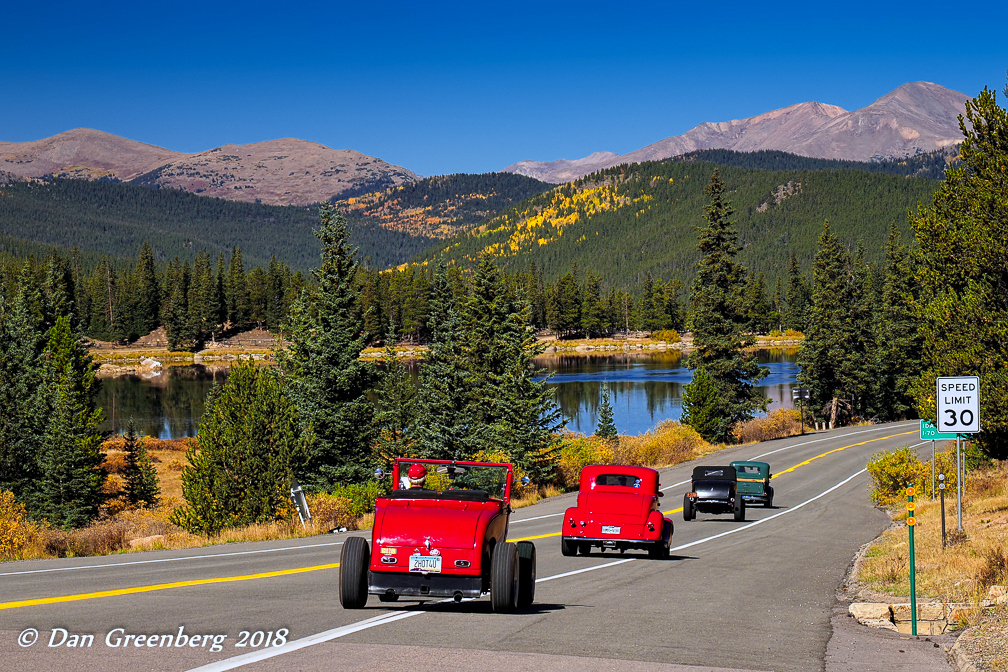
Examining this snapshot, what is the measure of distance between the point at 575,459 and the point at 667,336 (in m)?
136

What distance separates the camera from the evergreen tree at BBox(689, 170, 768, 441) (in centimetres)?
5653

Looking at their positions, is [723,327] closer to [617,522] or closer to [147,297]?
[617,522]

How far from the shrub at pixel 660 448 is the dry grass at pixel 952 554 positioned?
22.1 meters

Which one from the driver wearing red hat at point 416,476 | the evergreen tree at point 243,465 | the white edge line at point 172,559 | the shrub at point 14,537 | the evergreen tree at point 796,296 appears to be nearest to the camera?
the driver wearing red hat at point 416,476

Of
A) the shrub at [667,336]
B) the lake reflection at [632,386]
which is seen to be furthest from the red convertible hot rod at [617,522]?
the shrub at [667,336]

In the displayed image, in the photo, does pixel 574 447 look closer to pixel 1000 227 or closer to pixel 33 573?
pixel 1000 227

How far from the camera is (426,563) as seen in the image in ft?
29.9

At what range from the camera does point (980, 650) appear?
28.4ft

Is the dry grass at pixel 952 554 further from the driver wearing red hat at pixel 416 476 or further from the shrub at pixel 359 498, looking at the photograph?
the shrub at pixel 359 498

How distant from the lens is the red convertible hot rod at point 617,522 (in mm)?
17375

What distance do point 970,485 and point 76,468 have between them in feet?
124

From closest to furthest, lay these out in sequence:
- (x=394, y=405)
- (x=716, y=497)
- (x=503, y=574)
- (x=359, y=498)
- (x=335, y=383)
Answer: (x=503, y=574) < (x=359, y=498) < (x=716, y=497) < (x=335, y=383) < (x=394, y=405)

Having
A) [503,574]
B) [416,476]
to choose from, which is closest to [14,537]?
[416,476]

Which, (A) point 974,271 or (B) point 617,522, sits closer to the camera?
(B) point 617,522
